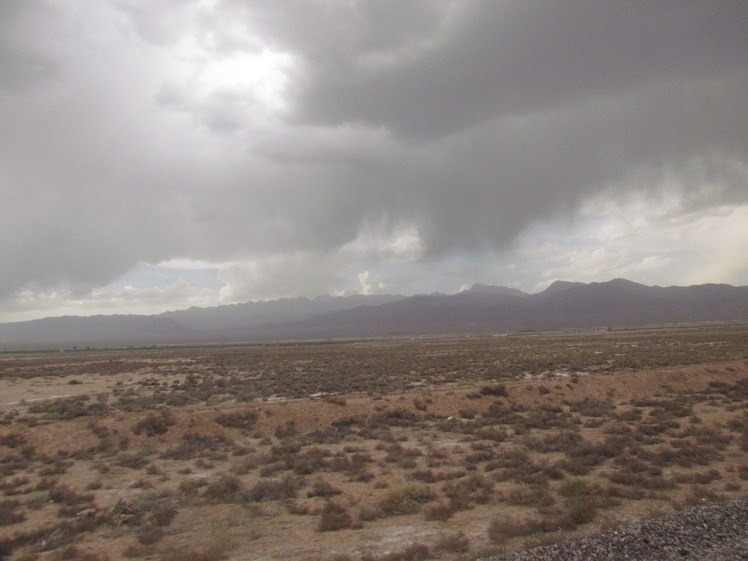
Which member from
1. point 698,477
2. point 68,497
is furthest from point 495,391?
point 68,497

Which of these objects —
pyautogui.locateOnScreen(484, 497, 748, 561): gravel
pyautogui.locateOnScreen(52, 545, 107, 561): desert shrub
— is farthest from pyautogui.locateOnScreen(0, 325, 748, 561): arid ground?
pyautogui.locateOnScreen(484, 497, 748, 561): gravel

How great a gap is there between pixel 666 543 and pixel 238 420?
1864 centimetres

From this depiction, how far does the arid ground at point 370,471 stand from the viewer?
10.0 meters

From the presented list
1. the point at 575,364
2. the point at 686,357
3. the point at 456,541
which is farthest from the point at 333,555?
the point at 686,357

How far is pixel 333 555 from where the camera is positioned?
9.12 metres

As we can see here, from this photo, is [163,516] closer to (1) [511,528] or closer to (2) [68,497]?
(2) [68,497]

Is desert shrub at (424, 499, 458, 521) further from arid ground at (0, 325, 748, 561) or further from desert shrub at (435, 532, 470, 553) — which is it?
desert shrub at (435, 532, 470, 553)

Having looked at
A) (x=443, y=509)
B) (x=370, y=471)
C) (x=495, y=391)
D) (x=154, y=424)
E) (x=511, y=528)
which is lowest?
(x=495, y=391)

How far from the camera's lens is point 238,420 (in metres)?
22.2

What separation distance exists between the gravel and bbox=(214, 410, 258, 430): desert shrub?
53.1 ft

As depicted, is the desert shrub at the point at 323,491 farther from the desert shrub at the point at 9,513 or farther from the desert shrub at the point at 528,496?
the desert shrub at the point at 9,513

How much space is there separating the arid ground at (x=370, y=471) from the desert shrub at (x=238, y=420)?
86 mm

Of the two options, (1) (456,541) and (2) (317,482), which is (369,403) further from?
(1) (456,541)

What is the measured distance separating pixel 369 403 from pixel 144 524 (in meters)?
15.5
